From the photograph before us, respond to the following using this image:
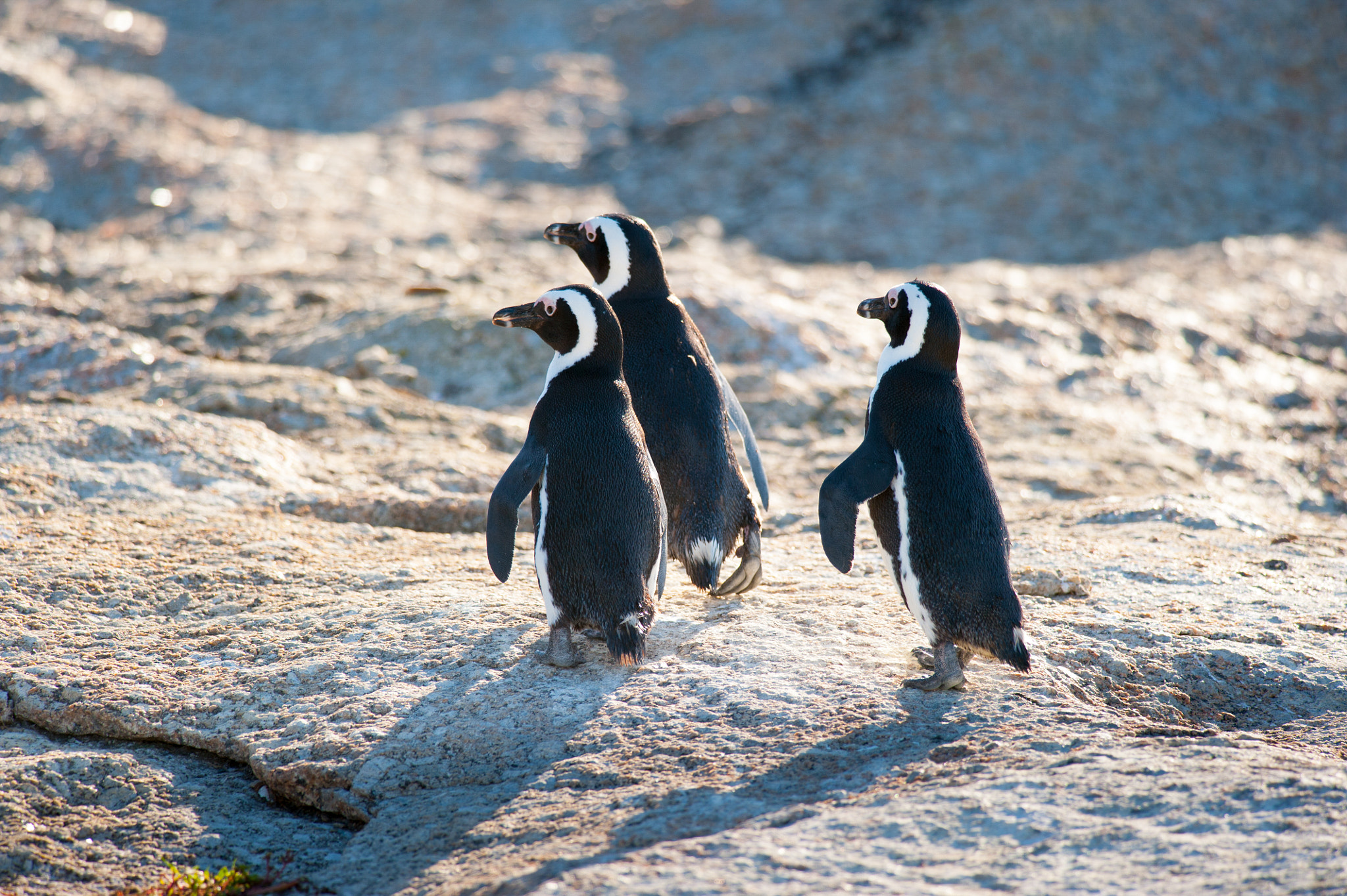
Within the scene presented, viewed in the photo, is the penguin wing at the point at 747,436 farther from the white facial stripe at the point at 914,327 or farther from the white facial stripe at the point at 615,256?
the white facial stripe at the point at 914,327

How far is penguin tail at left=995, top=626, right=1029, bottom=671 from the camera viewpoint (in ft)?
9.77

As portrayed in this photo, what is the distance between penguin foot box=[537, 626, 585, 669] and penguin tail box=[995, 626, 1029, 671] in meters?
1.09

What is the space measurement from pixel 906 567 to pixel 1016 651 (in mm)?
357

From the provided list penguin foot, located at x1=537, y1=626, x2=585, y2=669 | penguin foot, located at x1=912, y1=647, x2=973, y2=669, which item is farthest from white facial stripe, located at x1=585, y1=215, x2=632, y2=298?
penguin foot, located at x1=912, y1=647, x2=973, y2=669

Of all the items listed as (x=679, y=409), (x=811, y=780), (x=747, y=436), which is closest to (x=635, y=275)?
(x=679, y=409)

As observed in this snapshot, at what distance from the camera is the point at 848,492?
122 inches

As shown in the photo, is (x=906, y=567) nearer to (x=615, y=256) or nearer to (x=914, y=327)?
(x=914, y=327)

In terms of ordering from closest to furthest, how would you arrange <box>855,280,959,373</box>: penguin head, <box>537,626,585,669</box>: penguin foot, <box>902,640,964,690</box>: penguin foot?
<box>902,640,964,690</box>: penguin foot, <box>537,626,585,669</box>: penguin foot, <box>855,280,959,373</box>: penguin head

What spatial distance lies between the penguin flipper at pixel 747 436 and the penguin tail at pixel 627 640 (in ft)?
3.40

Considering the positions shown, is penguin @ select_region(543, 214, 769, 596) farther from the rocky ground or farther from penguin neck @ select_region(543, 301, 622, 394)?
penguin neck @ select_region(543, 301, 622, 394)

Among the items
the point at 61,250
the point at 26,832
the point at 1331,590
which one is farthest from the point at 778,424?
the point at 61,250

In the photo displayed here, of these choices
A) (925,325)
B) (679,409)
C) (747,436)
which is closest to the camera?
(925,325)

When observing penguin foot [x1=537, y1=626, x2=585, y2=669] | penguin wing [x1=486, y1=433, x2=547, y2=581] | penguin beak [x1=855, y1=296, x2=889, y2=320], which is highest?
penguin beak [x1=855, y1=296, x2=889, y2=320]

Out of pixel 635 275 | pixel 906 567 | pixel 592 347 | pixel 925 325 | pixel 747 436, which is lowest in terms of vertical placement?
pixel 906 567
